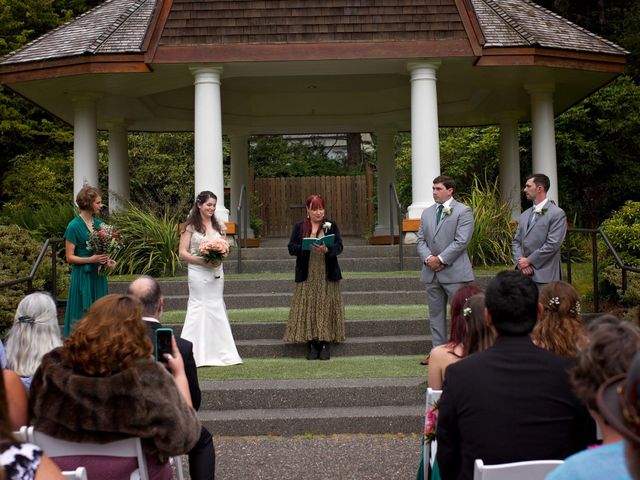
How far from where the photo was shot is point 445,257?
7.16 metres

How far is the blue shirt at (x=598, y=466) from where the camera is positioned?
5.61ft

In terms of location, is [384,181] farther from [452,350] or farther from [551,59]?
[452,350]

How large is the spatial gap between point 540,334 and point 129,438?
210cm

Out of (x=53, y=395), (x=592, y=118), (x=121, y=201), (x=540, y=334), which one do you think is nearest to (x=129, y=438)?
(x=53, y=395)

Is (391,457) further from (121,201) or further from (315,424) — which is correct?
(121,201)

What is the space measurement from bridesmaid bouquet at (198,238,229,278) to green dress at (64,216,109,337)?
1.03 m

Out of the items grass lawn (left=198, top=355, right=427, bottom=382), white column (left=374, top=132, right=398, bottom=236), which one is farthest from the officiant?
white column (left=374, top=132, right=398, bottom=236)

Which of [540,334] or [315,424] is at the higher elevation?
[540,334]

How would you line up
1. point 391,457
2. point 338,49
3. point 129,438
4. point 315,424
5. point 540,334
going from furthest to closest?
1. point 338,49
2. point 315,424
3. point 391,457
4. point 540,334
5. point 129,438

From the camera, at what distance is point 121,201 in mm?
12883

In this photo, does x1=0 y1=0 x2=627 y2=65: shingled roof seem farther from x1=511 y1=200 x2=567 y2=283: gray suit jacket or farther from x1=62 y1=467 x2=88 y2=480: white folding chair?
x1=62 y1=467 x2=88 y2=480: white folding chair

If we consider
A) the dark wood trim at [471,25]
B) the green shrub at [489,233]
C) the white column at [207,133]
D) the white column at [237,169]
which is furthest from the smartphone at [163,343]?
the white column at [237,169]

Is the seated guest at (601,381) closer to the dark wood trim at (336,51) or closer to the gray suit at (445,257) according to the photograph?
the gray suit at (445,257)

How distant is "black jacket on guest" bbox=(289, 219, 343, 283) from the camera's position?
7.47 meters
